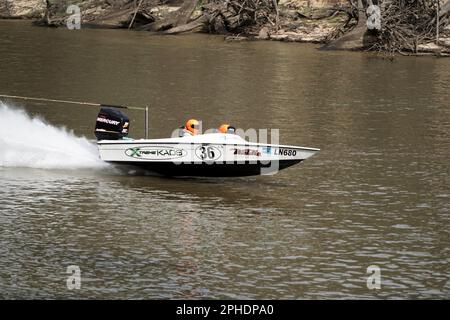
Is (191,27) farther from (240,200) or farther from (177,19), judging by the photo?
(240,200)

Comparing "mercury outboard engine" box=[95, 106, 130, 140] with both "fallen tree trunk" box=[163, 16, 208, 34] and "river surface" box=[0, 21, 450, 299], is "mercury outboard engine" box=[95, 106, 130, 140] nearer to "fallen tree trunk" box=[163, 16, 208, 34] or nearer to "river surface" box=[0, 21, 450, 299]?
"river surface" box=[0, 21, 450, 299]

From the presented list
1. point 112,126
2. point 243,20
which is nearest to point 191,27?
point 243,20

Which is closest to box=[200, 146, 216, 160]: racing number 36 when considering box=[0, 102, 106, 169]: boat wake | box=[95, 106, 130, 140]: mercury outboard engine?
box=[95, 106, 130, 140]: mercury outboard engine

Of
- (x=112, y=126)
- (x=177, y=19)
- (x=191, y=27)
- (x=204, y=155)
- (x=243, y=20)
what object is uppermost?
(x=177, y=19)

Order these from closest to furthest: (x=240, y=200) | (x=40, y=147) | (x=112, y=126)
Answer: (x=240, y=200) < (x=112, y=126) < (x=40, y=147)

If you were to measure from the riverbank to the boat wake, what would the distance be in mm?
24365

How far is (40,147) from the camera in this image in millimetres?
23281

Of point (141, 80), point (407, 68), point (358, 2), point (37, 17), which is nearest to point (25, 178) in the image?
point (141, 80)

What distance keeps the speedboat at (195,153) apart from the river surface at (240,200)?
Result: 0.39 m

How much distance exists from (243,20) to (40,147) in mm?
29556

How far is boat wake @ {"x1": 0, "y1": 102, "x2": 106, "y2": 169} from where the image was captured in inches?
894
